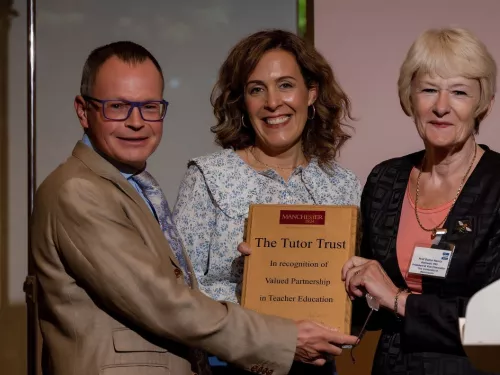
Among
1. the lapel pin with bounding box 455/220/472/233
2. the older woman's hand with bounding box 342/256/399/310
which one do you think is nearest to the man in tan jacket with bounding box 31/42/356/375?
the older woman's hand with bounding box 342/256/399/310

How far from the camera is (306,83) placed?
3.21 meters

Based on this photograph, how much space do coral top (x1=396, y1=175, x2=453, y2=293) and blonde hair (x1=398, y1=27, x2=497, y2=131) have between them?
0.33m

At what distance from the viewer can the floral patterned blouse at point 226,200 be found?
296cm

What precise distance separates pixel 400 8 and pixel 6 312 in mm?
2707

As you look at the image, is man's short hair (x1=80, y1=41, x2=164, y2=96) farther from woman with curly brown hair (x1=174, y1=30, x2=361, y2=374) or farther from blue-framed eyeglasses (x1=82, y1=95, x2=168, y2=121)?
woman with curly brown hair (x1=174, y1=30, x2=361, y2=374)

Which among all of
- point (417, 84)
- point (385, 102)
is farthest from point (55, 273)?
point (385, 102)

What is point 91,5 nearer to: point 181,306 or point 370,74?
point 370,74

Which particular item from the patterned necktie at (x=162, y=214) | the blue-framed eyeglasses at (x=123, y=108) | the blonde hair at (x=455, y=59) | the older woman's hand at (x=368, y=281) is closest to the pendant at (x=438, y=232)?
the older woman's hand at (x=368, y=281)

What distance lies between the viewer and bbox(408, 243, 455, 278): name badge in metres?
2.47

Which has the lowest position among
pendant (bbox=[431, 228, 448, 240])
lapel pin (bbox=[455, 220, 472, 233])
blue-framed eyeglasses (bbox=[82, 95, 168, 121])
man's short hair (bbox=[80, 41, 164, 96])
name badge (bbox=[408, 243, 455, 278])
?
name badge (bbox=[408, 243, 455, 278])

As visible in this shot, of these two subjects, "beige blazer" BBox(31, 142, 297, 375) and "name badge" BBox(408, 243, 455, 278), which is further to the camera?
"name badge" BBox(408, 243, 455, 278)

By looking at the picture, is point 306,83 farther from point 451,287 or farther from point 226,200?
point 451,287

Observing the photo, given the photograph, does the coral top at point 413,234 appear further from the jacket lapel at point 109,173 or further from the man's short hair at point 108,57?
the man's short hair at point 108,57

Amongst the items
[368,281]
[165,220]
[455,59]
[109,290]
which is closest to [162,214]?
[165,220]
